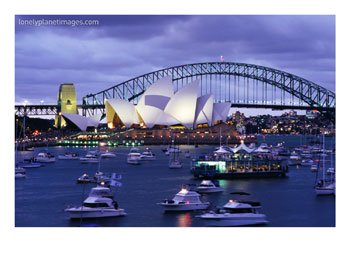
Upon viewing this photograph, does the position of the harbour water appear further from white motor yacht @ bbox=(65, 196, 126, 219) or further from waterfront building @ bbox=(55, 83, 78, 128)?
waterfront building @ bbox=(55, 83, 78, 128)

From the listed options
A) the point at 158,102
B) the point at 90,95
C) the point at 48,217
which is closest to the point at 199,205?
the point at 48,217

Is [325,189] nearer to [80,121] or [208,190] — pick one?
[208,190]

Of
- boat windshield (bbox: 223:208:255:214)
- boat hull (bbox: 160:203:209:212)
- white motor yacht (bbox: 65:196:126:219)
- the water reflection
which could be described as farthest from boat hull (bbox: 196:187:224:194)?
boat windshield (bbox: 223:208:255:214)

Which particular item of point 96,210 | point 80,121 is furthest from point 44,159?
point 80,121

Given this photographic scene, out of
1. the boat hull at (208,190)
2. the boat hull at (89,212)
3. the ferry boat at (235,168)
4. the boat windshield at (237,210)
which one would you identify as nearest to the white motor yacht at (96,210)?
the boat hull at (89,212)
